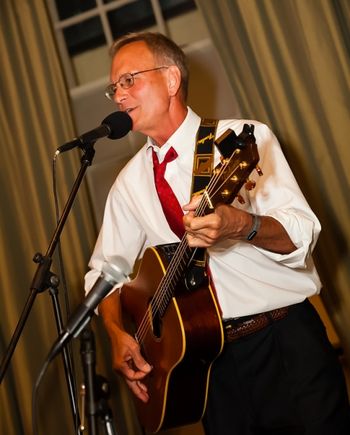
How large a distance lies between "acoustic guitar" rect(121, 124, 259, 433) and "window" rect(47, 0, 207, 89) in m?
1.71

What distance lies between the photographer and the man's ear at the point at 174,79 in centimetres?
179

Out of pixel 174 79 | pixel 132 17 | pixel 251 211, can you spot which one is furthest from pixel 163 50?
pixel 132 17

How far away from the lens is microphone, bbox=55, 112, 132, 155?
4.89 ft

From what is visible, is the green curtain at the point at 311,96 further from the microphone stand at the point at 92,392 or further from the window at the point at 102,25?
the microphone stand at the point at 92,392

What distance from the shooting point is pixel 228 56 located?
90.8 inches

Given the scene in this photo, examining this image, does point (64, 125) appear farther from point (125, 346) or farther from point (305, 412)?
point (305, 412)

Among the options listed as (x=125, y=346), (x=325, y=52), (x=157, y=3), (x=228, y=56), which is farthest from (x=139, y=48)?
(x=157, y=3)

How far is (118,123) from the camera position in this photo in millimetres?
1573

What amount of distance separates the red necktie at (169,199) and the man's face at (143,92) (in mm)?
122

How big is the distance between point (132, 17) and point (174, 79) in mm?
1333

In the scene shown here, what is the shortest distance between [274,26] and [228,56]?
0.76ft

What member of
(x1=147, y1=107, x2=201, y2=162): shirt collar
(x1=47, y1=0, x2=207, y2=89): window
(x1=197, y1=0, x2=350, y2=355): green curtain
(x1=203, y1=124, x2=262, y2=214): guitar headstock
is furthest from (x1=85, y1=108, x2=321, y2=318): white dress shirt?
(x1=47, y1=0, x2=207, y2=89): window

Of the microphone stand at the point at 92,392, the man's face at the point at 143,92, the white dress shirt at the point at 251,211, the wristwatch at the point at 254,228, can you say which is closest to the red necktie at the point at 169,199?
the white dress shirt at the point at 251,211

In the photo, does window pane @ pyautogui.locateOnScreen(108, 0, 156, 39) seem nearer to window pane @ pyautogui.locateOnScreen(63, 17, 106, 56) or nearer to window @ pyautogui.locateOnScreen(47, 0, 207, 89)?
window @ pyautogui.locateOnScreen(47, 0, 207, 89)
